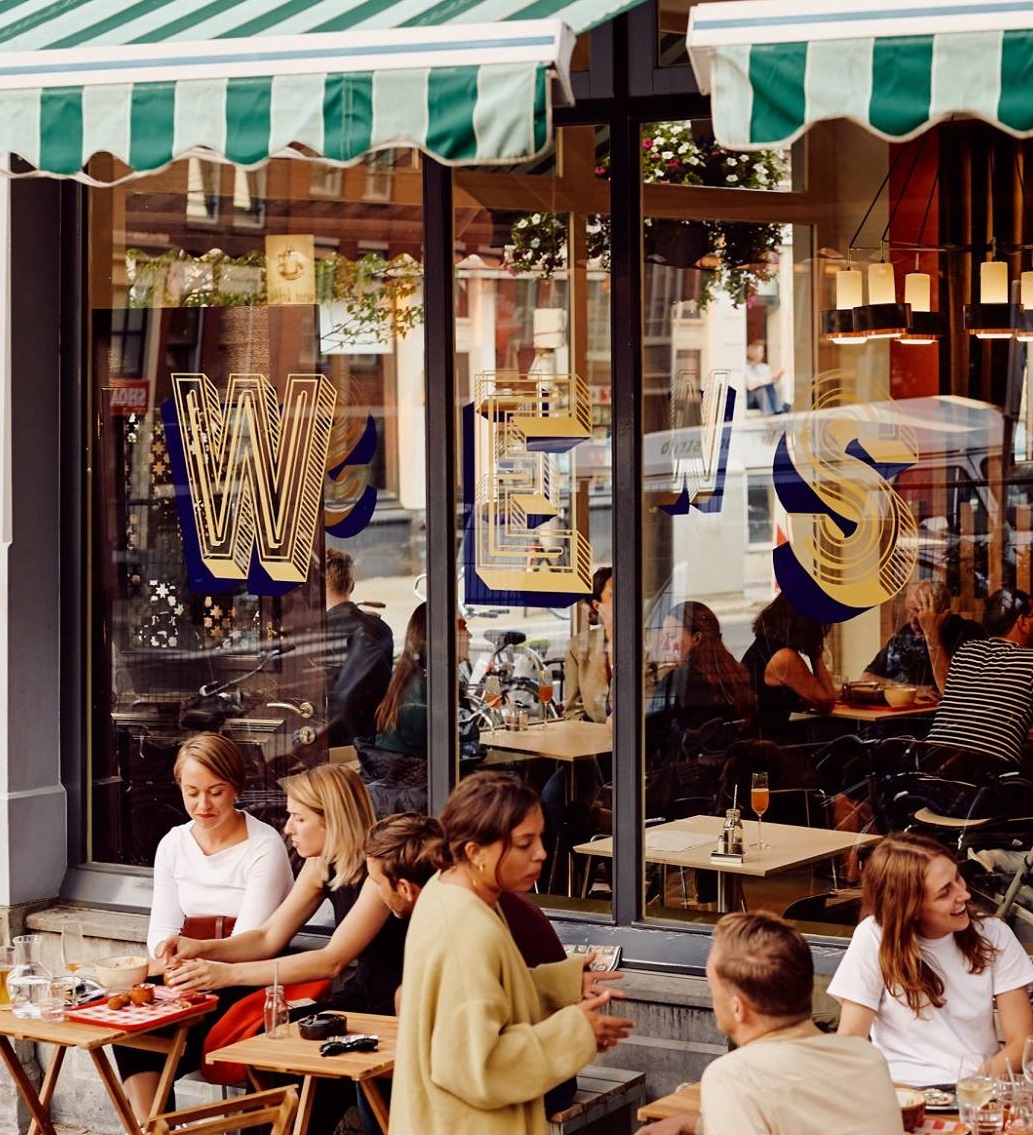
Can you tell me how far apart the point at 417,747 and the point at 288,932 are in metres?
1.27

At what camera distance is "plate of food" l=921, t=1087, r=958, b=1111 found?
4062mm

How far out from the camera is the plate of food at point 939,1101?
160 inches

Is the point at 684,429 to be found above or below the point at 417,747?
above

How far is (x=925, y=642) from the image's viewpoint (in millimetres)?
8617

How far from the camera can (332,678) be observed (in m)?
7.21

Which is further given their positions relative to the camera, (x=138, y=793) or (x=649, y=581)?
(x=138, y=793)

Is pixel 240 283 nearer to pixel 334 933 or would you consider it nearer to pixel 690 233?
pixel 690 233

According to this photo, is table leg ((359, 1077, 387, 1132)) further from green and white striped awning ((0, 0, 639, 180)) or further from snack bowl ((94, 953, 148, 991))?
green and white striped awning ((0, 0, 639, 180))

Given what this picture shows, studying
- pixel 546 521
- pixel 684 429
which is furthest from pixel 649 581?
pixel 684 429

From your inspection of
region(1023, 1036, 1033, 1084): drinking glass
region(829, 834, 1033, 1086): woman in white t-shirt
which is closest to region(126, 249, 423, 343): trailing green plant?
region(829, 834, 1033, 1086): woman in white t-shirt

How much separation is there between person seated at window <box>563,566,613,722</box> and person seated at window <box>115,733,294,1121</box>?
5.19 feet

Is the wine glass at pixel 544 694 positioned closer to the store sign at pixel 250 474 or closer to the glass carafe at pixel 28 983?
the store sign at pixel 250 474

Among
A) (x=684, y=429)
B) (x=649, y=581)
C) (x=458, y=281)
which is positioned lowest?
(x=649, y=581)

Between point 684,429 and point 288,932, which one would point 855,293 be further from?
point 288,932
